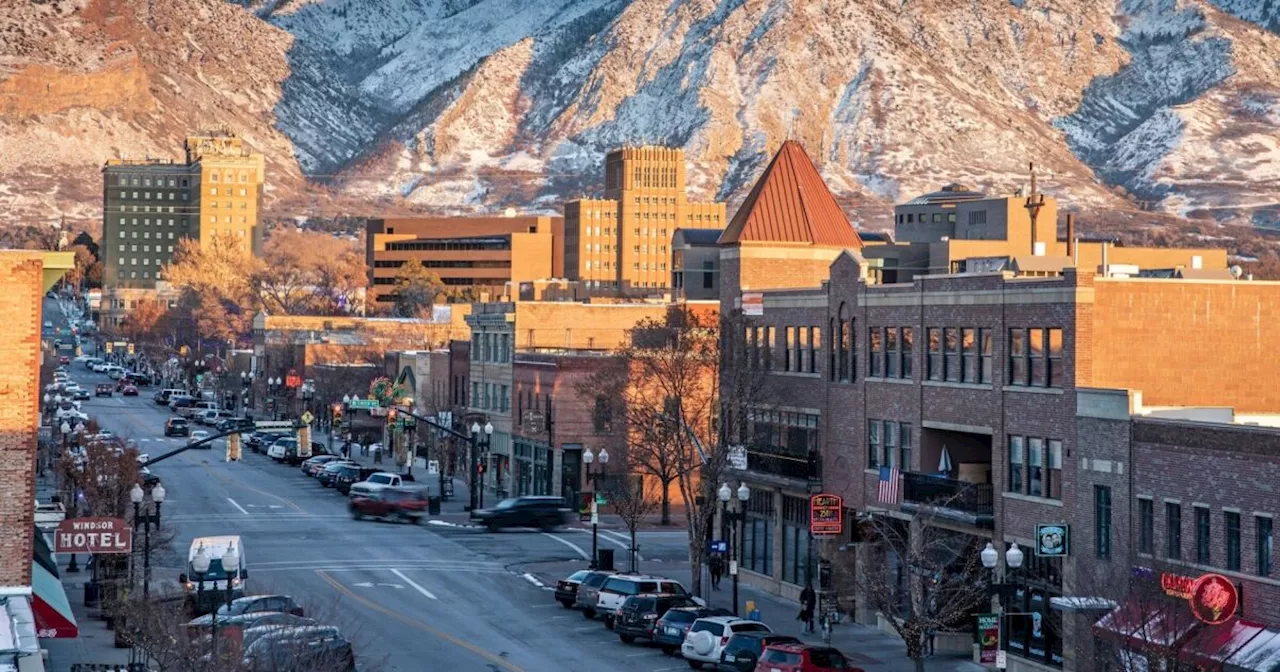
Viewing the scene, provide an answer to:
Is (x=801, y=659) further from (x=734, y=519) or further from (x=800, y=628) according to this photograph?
(x=734, y=519)

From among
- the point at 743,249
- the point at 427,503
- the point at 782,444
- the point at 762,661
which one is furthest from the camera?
the point at 427,503

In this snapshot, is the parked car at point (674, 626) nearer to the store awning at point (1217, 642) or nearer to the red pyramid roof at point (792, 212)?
the store awning at point (1217, 642)

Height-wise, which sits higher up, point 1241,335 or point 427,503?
point 1241,335

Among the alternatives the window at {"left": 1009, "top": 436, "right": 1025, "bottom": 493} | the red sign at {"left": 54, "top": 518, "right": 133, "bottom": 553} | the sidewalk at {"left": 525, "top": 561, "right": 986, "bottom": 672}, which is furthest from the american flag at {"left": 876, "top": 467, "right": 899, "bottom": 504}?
the red sign at {"left": 54, "top": 518, "right": 133, "bottom": 553}

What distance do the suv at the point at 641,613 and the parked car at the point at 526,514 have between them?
3095 cm

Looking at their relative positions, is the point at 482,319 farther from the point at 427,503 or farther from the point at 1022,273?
the point at 1022,273

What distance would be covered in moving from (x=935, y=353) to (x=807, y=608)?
8254 millimetres

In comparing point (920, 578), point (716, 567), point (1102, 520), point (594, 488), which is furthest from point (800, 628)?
point (594, 488)

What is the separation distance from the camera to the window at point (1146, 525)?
49.0m

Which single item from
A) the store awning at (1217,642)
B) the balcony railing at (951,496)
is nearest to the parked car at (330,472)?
the balcony railing at (951,496)

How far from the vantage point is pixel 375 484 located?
317ft

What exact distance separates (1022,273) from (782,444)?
Result: 1164cm

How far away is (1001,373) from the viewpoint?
5641 cm

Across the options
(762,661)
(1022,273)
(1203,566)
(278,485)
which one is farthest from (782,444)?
(278,485)
